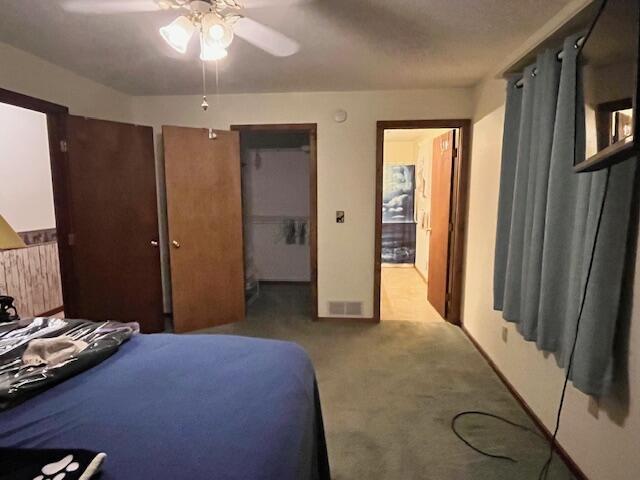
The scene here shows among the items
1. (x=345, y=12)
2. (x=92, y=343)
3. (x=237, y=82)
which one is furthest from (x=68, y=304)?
(x=345, y=12)

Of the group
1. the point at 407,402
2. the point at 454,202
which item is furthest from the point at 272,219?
the point at 407,402

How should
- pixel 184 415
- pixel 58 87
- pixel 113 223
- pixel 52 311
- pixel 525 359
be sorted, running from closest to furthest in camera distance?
pixel 184 415
pixel 525 359
pixel 58 87
pixel 113 223
pixel 52 311

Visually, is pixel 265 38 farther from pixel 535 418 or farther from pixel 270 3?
pixel 535 418

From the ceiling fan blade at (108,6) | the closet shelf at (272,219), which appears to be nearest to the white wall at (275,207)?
the closet shelf at (272,219)

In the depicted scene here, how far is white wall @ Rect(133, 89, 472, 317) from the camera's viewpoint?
357 cm

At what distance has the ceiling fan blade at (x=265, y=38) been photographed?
2.03 meters

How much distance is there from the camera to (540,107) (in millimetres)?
1929

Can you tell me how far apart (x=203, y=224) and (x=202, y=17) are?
2.22 meters

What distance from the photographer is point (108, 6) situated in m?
1.83

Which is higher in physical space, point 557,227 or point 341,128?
point 341,128

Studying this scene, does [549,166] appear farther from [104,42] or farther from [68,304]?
[68,304]

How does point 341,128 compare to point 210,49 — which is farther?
point 341,128

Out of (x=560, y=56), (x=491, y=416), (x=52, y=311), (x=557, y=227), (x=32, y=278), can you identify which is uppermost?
(x=560, y=56)

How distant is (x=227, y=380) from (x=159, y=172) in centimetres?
313
